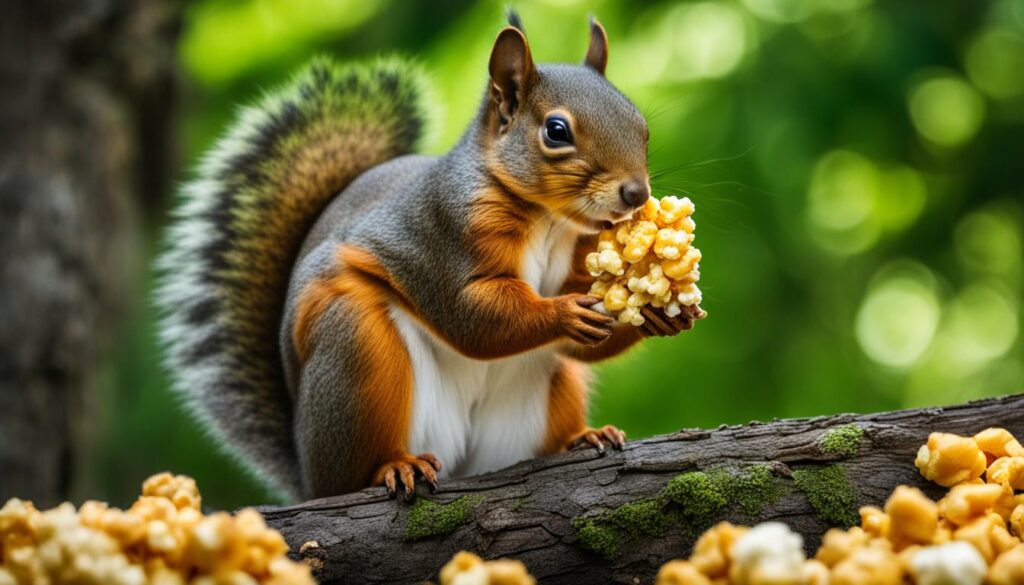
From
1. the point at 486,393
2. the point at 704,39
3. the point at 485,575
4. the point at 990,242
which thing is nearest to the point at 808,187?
the point at 704,39

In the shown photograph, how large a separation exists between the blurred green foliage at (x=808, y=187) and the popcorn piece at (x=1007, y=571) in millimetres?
2449

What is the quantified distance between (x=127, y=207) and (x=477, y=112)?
7.81ft

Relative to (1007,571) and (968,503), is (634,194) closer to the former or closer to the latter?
(968,503)

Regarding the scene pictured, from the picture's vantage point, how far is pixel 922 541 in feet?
5.37

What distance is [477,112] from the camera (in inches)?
101

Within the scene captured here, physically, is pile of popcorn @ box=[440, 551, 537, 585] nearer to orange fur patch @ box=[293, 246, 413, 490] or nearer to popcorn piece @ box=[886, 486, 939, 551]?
popcorn piece @ box=[886, 486, 939, 551]

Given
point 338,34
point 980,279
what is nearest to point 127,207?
point 338,34

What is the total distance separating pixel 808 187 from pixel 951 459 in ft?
8.28

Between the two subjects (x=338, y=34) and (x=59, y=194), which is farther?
(x=338, y=34)

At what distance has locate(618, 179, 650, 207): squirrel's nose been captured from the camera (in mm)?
2131

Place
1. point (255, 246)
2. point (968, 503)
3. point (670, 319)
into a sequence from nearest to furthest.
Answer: point (968, 503)
point (670, 319)
point (255, 246)

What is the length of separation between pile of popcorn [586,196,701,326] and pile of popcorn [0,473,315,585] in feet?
2.79

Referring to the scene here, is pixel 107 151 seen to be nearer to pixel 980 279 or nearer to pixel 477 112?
pixel 477 112

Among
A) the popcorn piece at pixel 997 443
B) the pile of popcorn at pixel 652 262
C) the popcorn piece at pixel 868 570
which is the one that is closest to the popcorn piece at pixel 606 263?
the pile of popcorn at pixel 652 262
